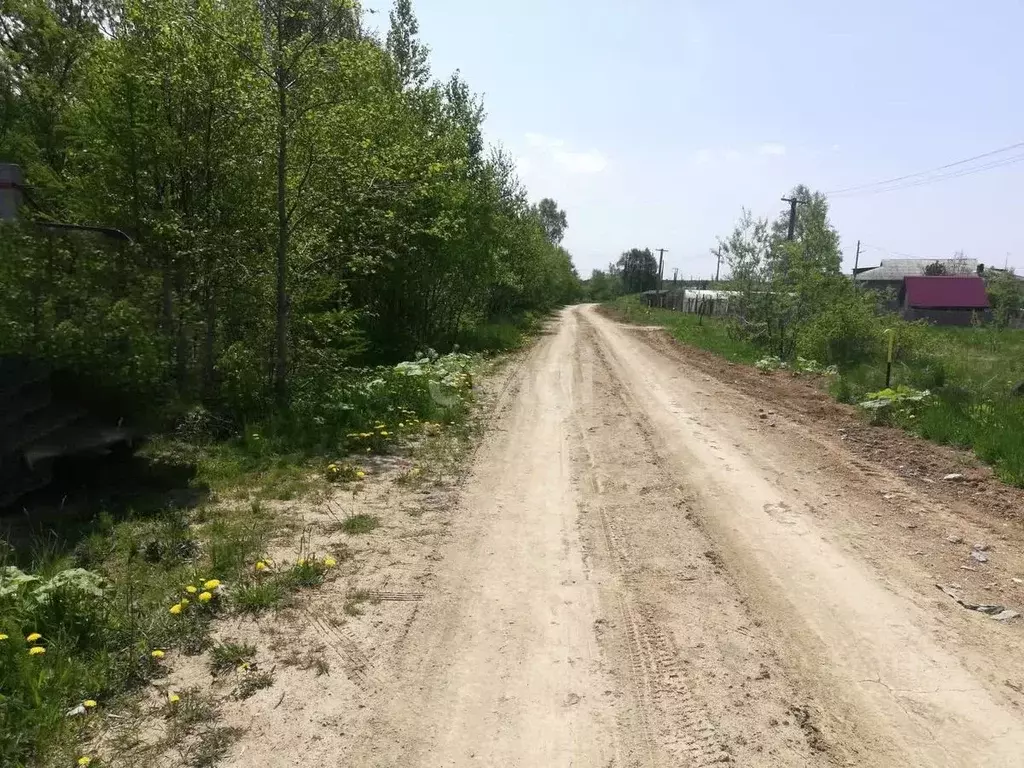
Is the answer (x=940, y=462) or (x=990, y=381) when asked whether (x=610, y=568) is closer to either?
(x=940, y=462)

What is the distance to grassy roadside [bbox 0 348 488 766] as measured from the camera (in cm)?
328

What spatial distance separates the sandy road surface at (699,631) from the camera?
3.24m

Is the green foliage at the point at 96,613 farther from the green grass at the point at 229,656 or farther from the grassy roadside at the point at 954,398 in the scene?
the grassy roadside at the point at 954,398

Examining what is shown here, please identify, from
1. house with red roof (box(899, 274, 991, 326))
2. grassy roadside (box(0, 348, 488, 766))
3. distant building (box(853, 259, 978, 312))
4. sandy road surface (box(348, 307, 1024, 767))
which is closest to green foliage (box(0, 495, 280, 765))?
grassy roadside (box(0, 348, 488, 766))

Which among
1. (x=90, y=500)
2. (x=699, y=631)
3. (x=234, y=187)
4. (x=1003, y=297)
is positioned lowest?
(x=699, y=631)

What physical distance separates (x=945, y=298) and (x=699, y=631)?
2571 inches

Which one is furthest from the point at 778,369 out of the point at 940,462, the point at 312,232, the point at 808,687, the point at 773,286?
the point at 808,687

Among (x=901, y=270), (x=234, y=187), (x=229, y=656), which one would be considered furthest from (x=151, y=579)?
(x=901, y=270)

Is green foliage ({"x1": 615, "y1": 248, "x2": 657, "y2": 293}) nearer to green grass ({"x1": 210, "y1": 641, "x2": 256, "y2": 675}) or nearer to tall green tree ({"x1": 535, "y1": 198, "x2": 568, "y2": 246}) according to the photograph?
tall green tree ({"x1": 535, "y1": 198, "x2": 568, "y2": 246})

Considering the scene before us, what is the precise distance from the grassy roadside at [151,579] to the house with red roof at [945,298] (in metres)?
60.8

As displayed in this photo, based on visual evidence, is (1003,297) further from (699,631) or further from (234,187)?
(699,631)

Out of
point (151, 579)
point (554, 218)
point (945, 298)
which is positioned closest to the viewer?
point (151, 579)

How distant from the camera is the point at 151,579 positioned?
4.75 m

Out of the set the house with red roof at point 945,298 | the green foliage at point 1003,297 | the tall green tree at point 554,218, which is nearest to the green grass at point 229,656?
the green foliage at point 1003,297
